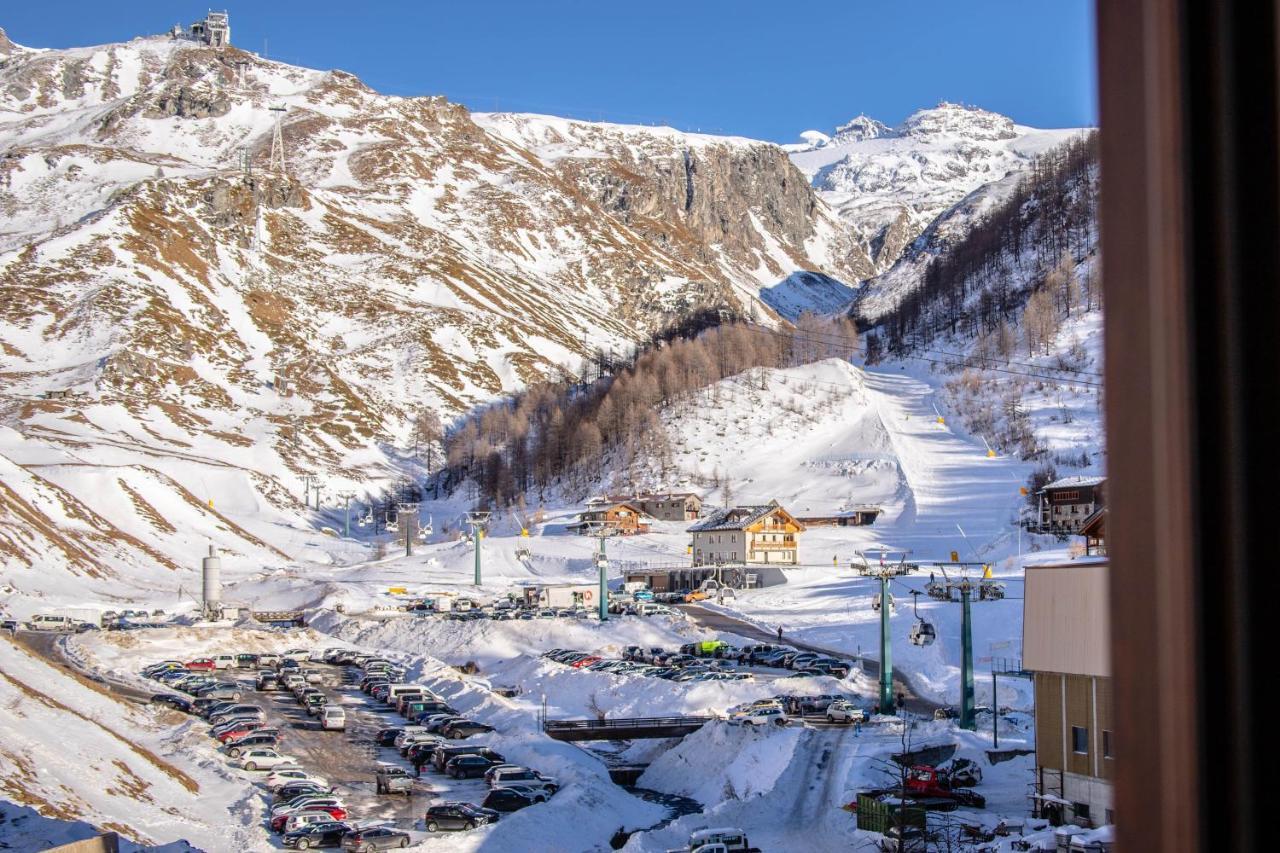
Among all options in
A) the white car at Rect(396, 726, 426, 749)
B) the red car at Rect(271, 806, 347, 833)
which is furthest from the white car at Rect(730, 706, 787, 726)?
the red car at Rect(271, 806, 347, 833)

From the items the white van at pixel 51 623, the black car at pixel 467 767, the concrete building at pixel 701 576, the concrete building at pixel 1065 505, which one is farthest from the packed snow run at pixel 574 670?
the concrete building at pixel 1065 505

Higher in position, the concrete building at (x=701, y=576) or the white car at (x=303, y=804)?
the concrete building at (x=701, y=576)

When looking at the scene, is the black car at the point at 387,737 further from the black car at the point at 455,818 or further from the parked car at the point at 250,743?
the black car at the point at 455,818

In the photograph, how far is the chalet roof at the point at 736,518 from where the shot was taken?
61.0 m

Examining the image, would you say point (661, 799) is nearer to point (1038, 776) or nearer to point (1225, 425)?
point (1038, 776)

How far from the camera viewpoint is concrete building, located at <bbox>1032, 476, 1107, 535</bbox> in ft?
187

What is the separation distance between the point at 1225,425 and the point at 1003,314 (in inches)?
4486

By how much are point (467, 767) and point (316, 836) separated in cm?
591

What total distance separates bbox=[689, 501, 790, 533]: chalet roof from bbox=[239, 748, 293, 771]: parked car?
38.0 meters

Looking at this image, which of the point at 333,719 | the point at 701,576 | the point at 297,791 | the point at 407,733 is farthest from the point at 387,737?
the point at 701,576

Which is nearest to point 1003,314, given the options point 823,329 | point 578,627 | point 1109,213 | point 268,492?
point 823,329

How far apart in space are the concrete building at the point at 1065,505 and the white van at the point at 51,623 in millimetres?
42765

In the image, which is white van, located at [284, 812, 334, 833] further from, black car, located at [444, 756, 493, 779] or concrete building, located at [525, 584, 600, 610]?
concrete building, located at [525, 584, 600, 610]

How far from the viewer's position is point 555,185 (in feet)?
650
